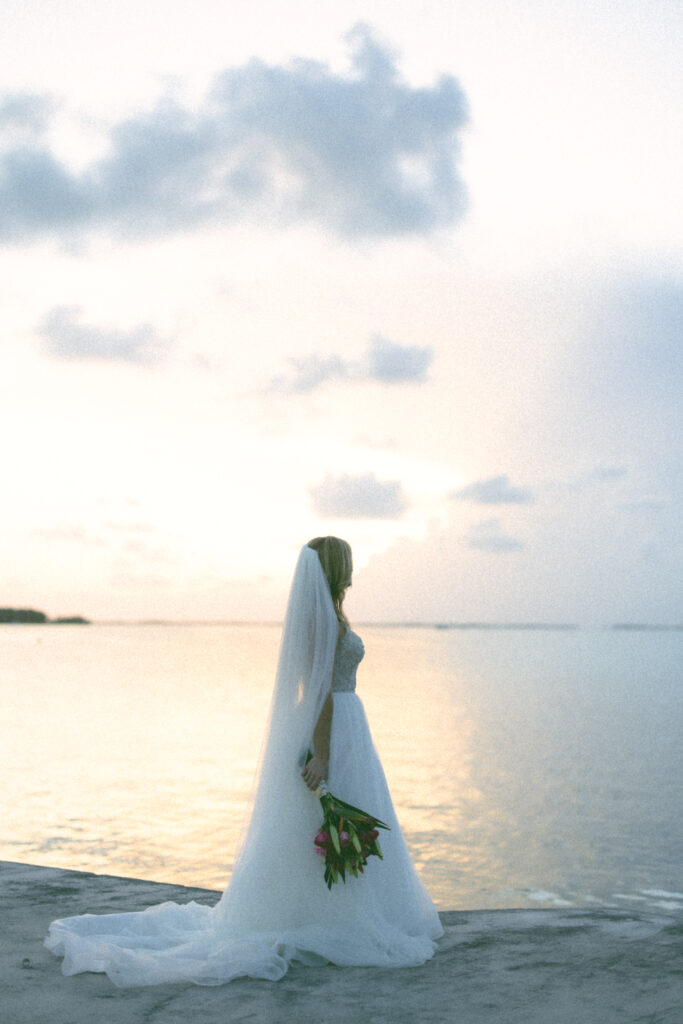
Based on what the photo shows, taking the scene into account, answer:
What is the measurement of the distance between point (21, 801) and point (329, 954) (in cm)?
1985

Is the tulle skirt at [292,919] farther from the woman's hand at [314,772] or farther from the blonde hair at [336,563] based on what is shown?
the blonde hair at [336,563]

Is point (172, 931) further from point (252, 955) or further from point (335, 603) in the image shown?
point (335, 603)

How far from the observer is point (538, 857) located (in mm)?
18781

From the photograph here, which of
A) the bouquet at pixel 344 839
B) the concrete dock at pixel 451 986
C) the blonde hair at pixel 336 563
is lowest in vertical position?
the concrete dock at pixel 451 986

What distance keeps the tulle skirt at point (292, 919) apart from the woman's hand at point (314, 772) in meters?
0.11

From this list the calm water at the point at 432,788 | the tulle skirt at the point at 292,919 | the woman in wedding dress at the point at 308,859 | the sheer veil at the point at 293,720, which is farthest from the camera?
the calm water at the point at 432,788

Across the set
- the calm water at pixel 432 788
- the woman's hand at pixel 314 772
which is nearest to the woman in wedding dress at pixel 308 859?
the woman's hand at pixel 314 772

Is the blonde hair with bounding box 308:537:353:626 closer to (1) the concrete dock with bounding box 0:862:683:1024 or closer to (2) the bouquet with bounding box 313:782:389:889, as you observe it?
(2) the bouquet with bounding box 313:782:389:889

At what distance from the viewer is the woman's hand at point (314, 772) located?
5.50 m

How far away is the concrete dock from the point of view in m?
4.39

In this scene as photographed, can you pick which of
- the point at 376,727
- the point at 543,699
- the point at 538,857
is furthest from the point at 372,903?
the point at 543,699

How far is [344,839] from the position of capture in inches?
208

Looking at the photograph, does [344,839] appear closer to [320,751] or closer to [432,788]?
[320,751]

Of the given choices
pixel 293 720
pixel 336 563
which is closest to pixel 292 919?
pixel 293 720
